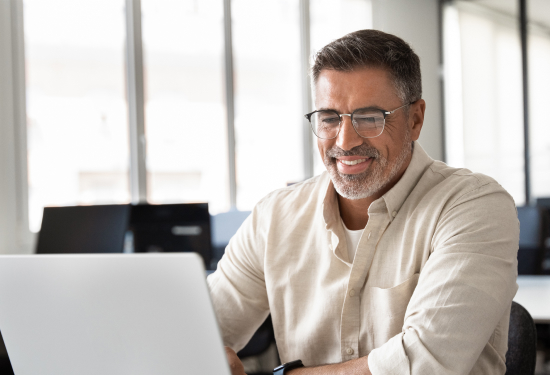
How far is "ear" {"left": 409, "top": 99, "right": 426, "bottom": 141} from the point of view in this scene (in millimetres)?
1329

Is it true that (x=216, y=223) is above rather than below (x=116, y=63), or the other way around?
below

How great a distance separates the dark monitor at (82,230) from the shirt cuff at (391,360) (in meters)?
1.38

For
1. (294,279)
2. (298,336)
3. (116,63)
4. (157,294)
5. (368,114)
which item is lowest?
Answer: (298,336)

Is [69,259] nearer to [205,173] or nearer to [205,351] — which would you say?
[205,351]

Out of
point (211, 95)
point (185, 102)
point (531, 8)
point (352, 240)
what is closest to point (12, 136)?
point (185, 102)

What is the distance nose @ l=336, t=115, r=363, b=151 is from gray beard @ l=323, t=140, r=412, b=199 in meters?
0.02

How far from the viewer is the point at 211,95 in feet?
14.5

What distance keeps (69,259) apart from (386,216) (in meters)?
0.76

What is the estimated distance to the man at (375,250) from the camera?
1.00 metres

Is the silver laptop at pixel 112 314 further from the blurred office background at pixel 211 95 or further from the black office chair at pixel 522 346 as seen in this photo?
the blurred office background at pixel 211 95

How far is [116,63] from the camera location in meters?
3.79

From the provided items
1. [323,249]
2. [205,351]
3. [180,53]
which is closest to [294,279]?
[323,249]

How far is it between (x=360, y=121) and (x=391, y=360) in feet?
1.81

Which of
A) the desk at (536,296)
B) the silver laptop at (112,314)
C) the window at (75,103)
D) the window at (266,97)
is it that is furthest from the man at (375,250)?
the window at (266,97)
